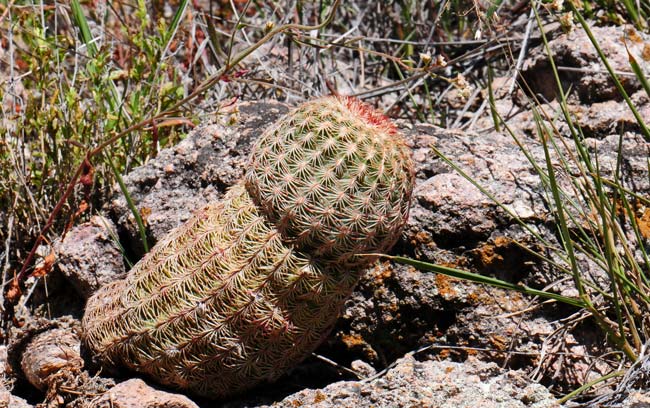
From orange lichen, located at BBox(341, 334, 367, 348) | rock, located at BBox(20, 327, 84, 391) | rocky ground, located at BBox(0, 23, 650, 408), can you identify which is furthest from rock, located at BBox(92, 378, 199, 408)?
orange lichen, located at BBox(341, 334, 367, 348)

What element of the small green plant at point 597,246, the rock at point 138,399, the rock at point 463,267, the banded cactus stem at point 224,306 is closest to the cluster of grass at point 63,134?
the rock at point 463,267

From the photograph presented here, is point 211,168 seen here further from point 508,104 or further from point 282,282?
point 508,104

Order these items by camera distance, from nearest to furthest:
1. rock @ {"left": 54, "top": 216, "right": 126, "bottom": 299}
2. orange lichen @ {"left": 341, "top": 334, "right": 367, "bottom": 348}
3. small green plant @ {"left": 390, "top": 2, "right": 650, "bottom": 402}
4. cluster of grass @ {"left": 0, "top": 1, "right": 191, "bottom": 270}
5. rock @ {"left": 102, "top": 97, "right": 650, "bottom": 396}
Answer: small green plant @ {"left": 390, "top": 2, "right": 650, "bottom": 402}
rock @ {"left": 102, "top": 97, "right": 650, "bottom": 396}
orange lichen @ {"left": 341, "top": 334, "right": 367, "bottom": 348}
rock @ {"left": 54, "top": 216, "right": 126, "bottom": 299}
cluster of grass @ {"left": 0, "top": 1, "right": 191, "bottom": 270}

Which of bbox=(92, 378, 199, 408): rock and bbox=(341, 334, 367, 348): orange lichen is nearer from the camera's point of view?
bbox=(92, 378, 199, 408): rock

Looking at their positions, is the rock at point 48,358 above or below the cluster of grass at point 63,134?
below

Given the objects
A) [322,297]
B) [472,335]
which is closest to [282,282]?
[322,297]

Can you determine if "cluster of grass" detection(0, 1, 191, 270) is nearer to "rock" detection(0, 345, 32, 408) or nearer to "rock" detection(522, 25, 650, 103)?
"rock" detection(0, 345, 32, 408)

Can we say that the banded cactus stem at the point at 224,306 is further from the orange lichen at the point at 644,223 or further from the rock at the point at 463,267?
the orange lichen at the point at 644,223
